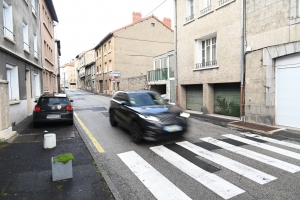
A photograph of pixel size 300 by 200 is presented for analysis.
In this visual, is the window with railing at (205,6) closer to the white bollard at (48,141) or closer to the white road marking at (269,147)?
the white road marking at (269,147)

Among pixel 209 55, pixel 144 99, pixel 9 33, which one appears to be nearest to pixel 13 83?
pixel 9 33

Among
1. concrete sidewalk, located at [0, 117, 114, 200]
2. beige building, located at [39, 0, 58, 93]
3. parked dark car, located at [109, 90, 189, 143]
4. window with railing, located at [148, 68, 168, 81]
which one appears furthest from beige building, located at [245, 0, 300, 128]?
beige building, located at [39, 0, 58, 93]

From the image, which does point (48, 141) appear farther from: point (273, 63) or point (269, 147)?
point (273, 63)

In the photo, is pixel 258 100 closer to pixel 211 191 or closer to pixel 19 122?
pixel 211 191

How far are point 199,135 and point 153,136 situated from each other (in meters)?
2.29

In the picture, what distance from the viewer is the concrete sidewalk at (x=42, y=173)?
3.27 meters

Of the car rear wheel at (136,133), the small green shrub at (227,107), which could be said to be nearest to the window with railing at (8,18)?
the car rear wheel at (136,133)

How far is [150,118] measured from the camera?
18.8 ft

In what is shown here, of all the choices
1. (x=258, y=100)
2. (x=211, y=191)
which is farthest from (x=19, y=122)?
(x=258, y=100)

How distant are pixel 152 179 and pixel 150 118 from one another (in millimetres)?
2145

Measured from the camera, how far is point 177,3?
14094 millimetres

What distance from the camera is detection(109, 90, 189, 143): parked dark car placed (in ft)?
18.7

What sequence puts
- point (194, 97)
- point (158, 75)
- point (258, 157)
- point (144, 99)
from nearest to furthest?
point (258, 157), point (144, 99), point (194, 97), point (158, 75)

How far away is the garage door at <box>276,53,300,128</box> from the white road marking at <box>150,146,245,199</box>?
5.72 meters
